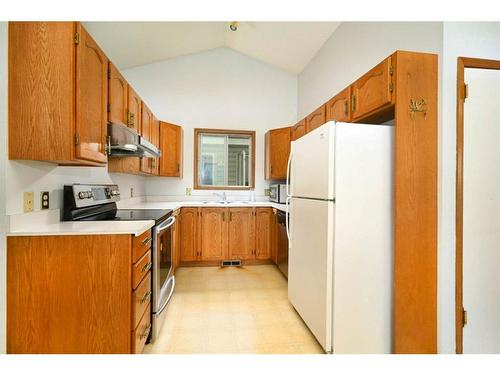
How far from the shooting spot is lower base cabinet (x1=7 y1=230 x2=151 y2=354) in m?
1.25

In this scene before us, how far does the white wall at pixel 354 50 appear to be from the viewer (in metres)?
1.65

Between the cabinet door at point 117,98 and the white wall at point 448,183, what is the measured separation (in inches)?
89.6

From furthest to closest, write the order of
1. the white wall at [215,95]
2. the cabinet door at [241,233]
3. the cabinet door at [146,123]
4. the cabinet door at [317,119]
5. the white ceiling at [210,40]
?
the white wall at [215,95] → the cabinet door at [241,233] → the white ceiling at [210,40] → the cabinet door at [146,123] → the cabinet door at [317,119]

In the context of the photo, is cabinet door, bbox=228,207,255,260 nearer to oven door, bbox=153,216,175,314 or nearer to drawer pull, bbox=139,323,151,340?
oven door, bbox=153,216,175,314

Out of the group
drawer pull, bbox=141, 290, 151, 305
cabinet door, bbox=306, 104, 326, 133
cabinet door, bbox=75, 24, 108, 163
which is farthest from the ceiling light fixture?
drawer pull, bbox=141, 290, 151, 305

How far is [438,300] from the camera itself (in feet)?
4.94

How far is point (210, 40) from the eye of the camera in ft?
11.9

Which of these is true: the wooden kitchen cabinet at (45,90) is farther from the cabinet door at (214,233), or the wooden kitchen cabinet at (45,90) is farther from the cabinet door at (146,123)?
the cabinet door at (214,233)

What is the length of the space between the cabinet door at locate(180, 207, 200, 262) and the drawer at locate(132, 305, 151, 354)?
63.8 inches

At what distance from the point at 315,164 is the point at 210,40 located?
9.81 feet

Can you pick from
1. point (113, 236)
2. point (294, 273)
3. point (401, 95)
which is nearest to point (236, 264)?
point (294, 273)

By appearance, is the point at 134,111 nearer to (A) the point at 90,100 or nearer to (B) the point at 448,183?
(A) the point at 90,100

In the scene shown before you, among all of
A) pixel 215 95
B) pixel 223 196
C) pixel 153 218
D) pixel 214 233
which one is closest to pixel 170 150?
pixel 223 196

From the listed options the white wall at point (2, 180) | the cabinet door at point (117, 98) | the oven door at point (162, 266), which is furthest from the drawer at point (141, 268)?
the cabinet door at point (117, 98)
